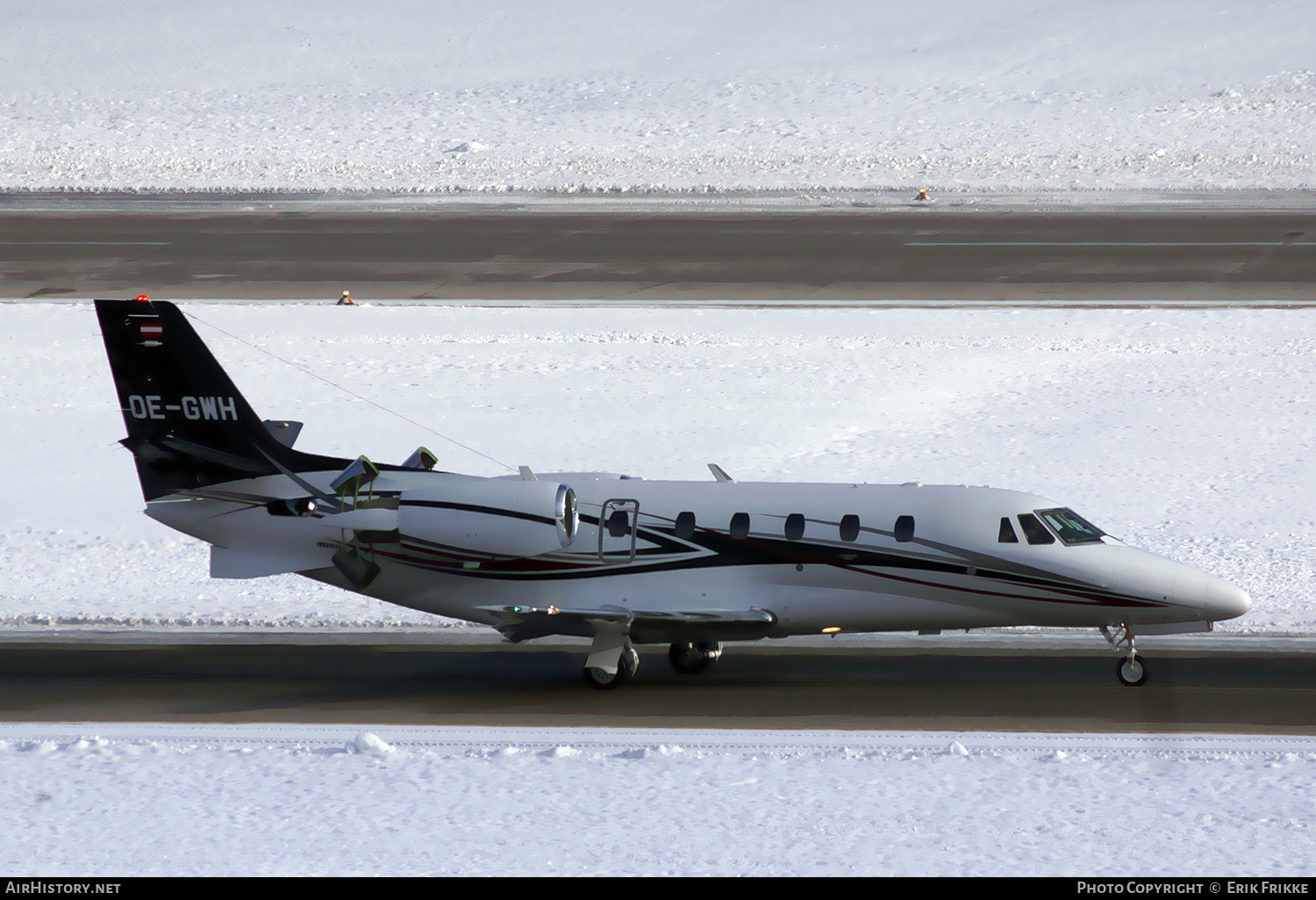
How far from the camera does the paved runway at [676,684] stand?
Result: 70.8 ft

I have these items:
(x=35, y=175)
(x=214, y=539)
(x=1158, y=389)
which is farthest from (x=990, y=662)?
(x=35, y=175)

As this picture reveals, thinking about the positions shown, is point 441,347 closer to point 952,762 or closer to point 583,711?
point 583,711

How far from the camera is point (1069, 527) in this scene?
22.8m

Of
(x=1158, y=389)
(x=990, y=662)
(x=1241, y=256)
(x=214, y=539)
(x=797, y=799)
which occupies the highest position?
(x=1241, y=256)

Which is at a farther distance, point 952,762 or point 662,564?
point 662,564

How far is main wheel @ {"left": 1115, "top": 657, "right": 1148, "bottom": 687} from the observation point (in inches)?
893

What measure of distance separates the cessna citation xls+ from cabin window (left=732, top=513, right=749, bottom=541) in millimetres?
26

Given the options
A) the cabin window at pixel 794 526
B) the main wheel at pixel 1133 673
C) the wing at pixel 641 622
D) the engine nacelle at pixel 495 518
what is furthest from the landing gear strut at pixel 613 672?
the main wheel at pixel 1133 673

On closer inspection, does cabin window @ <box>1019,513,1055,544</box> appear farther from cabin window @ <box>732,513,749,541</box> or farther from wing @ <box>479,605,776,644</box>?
cabin window @ <box>732,513,749,541</box>

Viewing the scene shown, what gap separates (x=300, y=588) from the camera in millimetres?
28531

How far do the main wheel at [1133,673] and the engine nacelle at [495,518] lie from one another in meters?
8.35

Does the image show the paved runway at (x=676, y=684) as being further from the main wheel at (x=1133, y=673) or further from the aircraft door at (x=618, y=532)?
the aircraft door at (x=618, y=532)

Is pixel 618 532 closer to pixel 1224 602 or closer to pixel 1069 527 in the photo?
pixel 1069 527

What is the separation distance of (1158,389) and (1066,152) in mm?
27334
